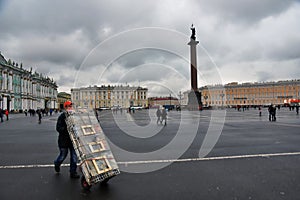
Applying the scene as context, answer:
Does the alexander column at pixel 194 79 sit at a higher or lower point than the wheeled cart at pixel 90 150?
higher

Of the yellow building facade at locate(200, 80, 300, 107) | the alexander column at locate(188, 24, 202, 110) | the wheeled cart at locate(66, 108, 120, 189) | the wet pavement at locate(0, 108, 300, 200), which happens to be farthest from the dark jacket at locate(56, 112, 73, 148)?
the yellow building facade at locate(200, 80, 300, 107)

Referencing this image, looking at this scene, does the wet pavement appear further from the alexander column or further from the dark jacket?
the alexander column

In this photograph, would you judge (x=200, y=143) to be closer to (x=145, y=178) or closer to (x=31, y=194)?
(x=145, y=178)

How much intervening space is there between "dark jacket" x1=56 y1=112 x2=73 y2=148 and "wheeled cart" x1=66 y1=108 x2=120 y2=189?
271 millimetres

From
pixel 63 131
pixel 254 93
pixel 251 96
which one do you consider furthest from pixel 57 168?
pixel 254 93

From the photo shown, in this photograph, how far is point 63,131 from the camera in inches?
194

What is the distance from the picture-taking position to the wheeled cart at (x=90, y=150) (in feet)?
13.5

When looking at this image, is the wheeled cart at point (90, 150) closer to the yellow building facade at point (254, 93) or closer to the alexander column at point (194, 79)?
the alexander column at point (194, 79)

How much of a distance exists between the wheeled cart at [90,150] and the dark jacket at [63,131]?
0.27 m

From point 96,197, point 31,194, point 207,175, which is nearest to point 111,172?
point 96,197

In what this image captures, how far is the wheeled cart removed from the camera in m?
4.13

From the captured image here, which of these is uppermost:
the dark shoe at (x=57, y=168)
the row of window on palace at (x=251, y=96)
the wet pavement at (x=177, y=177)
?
the row of window on palace at (x=251, y=96)

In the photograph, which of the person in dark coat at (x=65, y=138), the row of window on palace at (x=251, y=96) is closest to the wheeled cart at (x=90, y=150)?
the person in dark coat at (x=65, y=138)

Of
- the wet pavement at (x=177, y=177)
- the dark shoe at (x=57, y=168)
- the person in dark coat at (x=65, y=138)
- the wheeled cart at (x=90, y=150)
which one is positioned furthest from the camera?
the dark shoe at (x=57, y=168)
